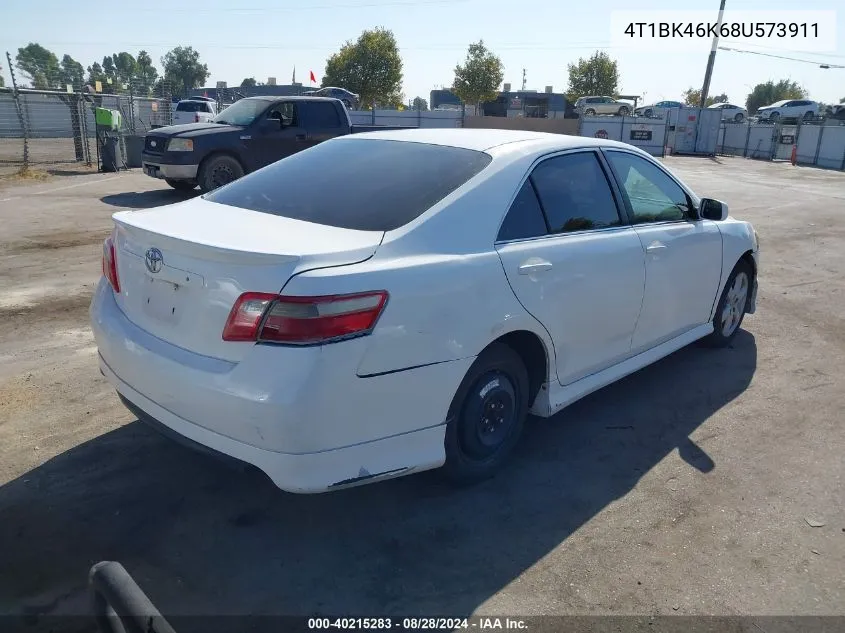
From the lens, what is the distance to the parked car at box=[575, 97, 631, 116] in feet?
150

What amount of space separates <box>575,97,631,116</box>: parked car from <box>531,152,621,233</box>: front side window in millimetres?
42419

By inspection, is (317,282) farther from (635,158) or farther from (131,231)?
(635,158)

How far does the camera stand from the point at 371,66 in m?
56.1

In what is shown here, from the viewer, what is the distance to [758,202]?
15922 millimetres

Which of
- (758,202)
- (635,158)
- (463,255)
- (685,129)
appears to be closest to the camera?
(463,255)

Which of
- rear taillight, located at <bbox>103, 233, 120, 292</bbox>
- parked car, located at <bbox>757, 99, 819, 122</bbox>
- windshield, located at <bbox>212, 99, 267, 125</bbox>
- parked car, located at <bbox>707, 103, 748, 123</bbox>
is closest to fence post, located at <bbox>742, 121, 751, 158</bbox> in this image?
parked car, located at <bbox>757, 99, 819, 122</bbox>

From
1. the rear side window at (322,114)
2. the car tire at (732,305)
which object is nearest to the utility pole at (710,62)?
the rear side window at (322,114)

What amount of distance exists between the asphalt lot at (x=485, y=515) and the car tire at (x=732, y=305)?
1.30 ft

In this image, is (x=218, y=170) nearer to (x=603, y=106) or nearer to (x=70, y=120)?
(x=70, y=120)

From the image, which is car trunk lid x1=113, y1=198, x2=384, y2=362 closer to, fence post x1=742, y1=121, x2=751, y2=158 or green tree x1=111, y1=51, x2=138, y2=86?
fence post x1=742, y1=121, x2=751, y2=158

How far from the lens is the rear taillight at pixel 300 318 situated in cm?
257

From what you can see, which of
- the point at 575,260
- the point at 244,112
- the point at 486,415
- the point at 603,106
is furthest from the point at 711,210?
the point at 603,106

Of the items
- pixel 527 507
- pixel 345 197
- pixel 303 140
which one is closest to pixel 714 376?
pixel 527 507

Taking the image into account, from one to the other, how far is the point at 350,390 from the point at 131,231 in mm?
1371
